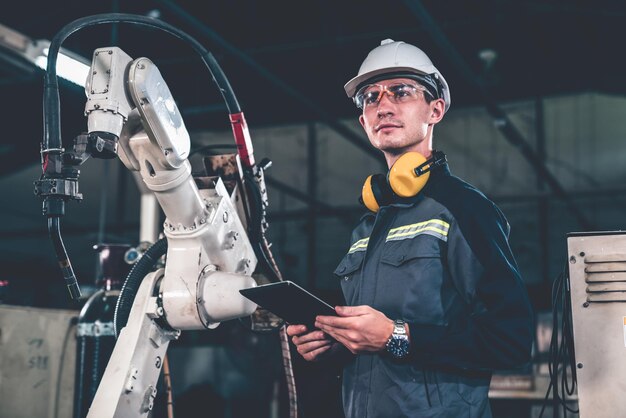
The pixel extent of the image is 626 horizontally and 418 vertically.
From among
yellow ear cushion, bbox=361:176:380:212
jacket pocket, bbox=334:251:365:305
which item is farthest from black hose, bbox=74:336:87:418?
yellow ear cushion, bbox=361:176:380:212

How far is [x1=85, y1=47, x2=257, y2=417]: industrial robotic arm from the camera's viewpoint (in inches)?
67.0

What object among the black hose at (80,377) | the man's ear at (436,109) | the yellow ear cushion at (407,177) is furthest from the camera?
the black hose at (80,377)

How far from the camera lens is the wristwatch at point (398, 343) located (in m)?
1.60

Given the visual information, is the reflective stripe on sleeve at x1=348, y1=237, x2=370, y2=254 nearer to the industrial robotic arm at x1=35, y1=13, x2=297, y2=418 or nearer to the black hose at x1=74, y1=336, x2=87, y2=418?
the industrial robotic arm at x1=35, y1=13, x2=297, y2=418

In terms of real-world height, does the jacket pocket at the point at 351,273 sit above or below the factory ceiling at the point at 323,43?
below

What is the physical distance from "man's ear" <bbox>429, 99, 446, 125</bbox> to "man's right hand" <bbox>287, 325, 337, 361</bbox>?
687 mm

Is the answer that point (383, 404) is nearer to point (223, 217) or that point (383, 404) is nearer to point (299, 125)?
point (223, 217)

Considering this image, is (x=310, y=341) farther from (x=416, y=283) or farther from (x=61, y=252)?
(x=61, y=252)

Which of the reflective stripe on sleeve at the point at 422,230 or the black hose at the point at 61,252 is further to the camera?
the reflective stripe on sleeve at the point at 422,230

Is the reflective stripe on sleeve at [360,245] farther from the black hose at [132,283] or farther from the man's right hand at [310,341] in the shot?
the black hose at [132,283]

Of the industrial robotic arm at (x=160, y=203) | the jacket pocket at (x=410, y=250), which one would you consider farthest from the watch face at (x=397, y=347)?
the industrial robotic arm at (x=160, y=203)

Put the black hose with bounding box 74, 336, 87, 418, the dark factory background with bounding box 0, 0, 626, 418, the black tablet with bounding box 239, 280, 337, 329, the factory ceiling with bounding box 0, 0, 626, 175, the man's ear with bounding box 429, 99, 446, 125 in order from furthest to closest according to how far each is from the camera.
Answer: the factory ceiling with bounding box 0, 0, 626, 175
the dark factory background with bounding box 0, 0, 626, 418
the black hose with bounding box 74, 336, 87, 418
the man's ear with bounding box 429, 99, 446, 125
the black tablet with bounding box 239, 280, 337, 329

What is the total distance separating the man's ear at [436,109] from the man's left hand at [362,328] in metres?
0.68

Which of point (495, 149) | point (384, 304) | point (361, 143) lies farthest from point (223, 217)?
point (495, 149)
